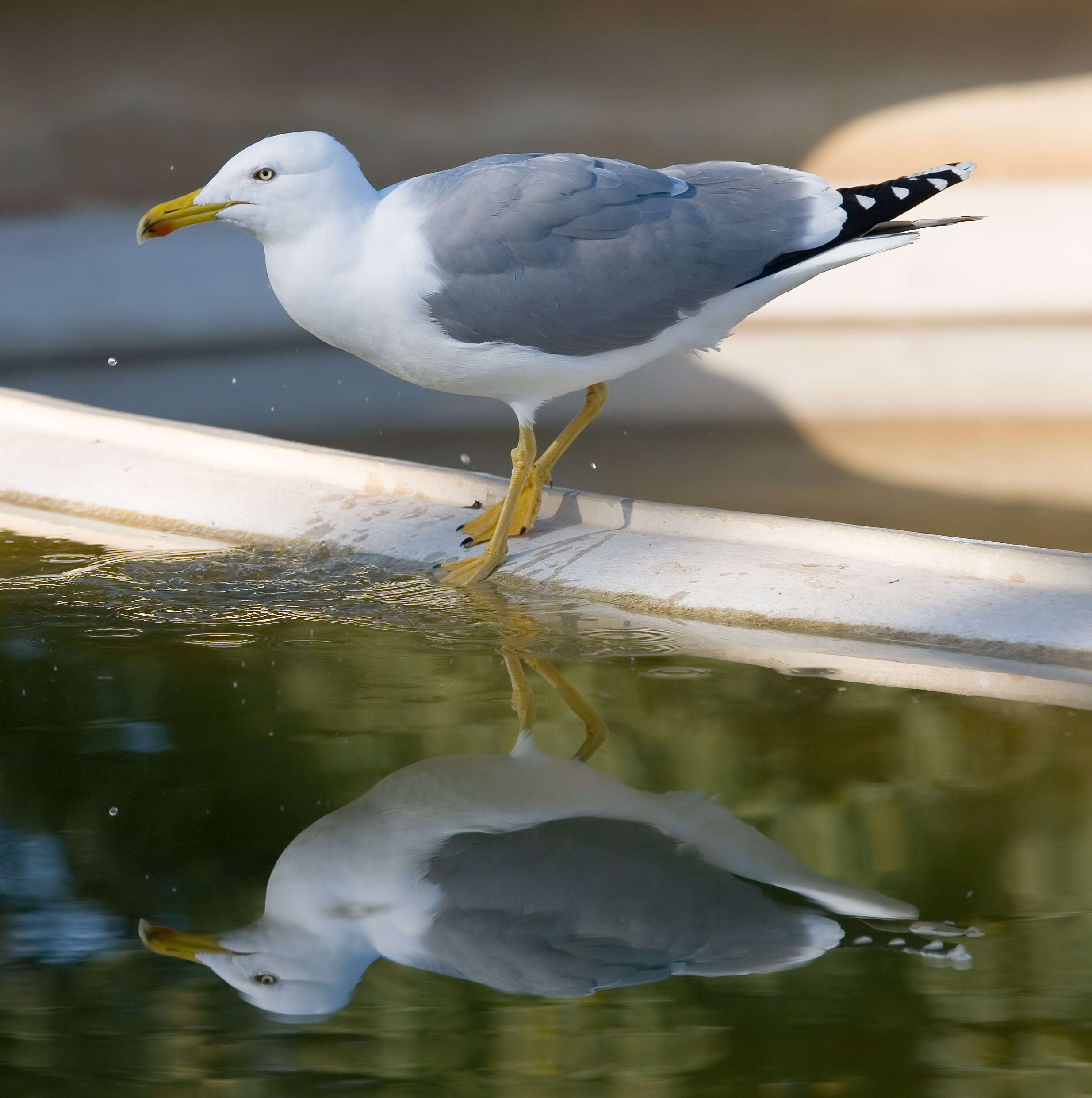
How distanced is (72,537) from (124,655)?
2.66 feet

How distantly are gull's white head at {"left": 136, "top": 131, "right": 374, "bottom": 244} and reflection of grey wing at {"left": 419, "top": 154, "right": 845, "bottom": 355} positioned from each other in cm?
15

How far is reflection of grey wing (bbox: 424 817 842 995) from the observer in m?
1.68

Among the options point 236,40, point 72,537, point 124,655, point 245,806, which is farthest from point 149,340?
point 245,806

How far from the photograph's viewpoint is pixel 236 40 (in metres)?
7.76

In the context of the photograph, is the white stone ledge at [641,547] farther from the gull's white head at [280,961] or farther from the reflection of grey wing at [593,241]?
the gull's white head at [280,961]

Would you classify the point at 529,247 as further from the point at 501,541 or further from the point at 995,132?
the point at 995,132

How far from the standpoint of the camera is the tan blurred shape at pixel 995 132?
26.1ft

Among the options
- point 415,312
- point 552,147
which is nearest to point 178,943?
point 415,312

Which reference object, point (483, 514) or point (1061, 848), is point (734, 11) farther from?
point (1061, 848)

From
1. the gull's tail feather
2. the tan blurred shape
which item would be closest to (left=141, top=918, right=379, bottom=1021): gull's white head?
the gull's tail feather

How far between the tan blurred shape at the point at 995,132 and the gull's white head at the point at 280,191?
566cm

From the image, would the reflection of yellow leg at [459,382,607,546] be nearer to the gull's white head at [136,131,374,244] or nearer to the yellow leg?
the yellow leg

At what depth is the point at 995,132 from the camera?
799 centimetres

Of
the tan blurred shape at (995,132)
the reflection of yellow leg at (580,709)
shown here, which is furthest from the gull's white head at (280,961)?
the tan blurred shape at (995,132)
